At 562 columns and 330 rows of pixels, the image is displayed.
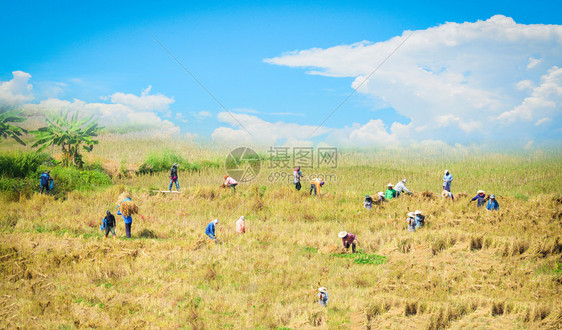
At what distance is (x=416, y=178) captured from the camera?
3356cm

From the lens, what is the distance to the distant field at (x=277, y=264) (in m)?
10.6

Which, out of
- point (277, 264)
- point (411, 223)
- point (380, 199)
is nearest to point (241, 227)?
point (277, 264)

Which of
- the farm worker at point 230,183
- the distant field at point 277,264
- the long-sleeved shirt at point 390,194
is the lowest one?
the distant field at point 277,264

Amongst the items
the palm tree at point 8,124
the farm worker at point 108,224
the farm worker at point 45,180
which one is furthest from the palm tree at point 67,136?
the farm worker at point 108,224

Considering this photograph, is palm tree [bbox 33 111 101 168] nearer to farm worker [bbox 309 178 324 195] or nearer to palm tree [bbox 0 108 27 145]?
palm tree [bbox 0 108 27 145]

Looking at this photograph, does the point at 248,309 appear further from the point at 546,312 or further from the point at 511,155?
the point at 511,155

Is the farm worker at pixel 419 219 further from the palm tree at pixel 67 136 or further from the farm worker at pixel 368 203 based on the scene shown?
the palm tree at pixel 67 136

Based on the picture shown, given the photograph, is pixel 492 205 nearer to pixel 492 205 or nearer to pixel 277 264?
pixel 492 205

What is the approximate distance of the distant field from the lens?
34.7 ft

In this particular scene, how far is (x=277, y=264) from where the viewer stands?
13.9 meters

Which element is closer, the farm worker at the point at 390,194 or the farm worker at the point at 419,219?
the farm worker at the point at 419,219

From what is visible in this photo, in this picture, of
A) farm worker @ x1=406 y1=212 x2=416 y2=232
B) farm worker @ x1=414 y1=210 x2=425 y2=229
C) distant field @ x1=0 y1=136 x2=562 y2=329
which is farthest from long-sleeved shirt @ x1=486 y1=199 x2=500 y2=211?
farm worker @ x1=406 y1=212 x2=416 y2=232

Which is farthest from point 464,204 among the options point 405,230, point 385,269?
point 385,269

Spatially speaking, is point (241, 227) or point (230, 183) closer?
point (241, 227)
